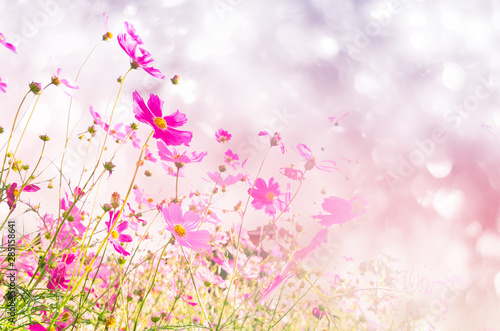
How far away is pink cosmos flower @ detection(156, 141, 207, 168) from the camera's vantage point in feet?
2.15

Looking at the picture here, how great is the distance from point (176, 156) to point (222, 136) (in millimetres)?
272

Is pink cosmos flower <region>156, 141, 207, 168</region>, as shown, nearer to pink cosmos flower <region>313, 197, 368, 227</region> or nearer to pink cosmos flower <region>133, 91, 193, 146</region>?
pink cosmos flower <region>133, 91, 193, 146</region>

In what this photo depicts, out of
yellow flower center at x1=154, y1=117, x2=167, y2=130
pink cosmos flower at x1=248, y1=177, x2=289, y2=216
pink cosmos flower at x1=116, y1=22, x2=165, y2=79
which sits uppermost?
pink cosmos flower at x1=116, y1=22, x2=165, y2=79

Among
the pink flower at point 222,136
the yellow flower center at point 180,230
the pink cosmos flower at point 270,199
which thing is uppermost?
the pink flower at point 222,136

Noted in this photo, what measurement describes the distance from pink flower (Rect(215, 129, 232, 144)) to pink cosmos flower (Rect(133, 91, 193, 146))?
1.00 ft

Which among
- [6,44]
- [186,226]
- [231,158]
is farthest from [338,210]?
[6,44]

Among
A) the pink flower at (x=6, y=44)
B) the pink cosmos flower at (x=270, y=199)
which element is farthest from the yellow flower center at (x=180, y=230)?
the pink flower at (x=6, y=44)

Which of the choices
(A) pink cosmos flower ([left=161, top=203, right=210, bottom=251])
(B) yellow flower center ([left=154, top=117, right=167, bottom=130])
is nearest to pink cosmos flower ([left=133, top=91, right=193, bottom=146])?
(B) yellow flower center ([left=154, top=117, right=167, bottom=130])

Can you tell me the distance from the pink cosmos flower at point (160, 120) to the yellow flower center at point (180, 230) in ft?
0.40

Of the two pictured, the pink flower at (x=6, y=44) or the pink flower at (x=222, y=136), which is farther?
the pink flower at (x=222, y=136)

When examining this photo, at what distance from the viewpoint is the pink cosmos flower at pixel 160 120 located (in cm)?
58

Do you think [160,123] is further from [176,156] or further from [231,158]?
[231,158]

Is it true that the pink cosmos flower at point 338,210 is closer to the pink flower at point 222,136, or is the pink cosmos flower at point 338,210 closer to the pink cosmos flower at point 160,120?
the pink cosmos flower at point 160,120

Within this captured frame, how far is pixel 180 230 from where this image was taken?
0.59 meters
